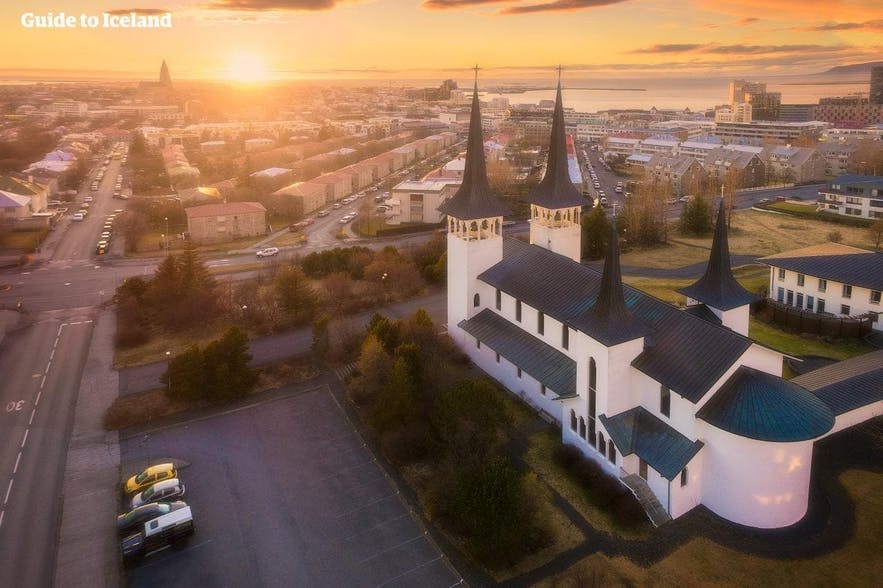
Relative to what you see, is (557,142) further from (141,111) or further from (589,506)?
(141,111)

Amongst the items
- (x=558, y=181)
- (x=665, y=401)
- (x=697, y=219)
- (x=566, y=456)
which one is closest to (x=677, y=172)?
(x=697, y=219)

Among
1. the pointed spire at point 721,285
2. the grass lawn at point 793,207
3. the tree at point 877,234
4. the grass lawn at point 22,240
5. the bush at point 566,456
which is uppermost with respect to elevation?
the pointed spire at point 721,285

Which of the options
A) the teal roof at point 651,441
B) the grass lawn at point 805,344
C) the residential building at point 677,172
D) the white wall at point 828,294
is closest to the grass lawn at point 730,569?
the teal roof at point 651,441

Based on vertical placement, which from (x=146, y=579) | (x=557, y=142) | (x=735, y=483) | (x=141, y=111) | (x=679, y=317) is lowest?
(x=146, y=579)

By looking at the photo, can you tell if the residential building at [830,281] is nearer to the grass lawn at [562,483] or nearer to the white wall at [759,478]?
the white wall at [759,478]

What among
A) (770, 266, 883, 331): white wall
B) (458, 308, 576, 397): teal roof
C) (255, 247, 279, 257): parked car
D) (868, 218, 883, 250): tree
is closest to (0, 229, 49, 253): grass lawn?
(255, 247, 279, 257): parked car

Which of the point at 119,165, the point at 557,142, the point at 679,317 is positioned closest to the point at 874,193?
the point at 557,142

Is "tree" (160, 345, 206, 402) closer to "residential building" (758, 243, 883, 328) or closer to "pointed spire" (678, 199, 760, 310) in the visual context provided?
"pointed spire" (678, 199, 760, 310)
